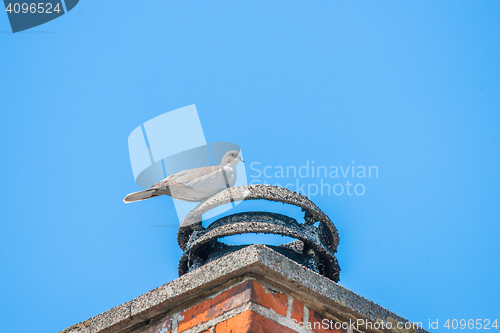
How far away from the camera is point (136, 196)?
3.46 metres

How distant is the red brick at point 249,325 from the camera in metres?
1.29

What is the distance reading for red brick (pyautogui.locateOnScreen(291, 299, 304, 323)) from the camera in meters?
1.42

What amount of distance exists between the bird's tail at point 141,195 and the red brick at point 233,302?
75.9 inches

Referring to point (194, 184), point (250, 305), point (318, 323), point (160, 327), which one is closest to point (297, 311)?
point (318, 323)

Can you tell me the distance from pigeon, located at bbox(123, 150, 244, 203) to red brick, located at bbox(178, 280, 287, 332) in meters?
1.66

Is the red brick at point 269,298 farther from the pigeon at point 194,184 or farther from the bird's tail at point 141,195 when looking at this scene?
the bird's tail at point 141,195

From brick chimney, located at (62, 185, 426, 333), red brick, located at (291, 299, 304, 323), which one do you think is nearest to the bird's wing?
brick chimney, located at (62, 185, 426, 333)

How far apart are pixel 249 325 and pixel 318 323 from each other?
0.29 metres

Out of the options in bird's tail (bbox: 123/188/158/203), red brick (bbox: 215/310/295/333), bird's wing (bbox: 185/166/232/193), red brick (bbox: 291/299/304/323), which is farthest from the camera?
bird's tail (bbox: 123/188/158/203)

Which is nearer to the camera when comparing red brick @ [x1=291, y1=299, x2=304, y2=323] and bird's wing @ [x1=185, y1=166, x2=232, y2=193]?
red brick @ [x1=291, y1=299, x2=304, y2=323]

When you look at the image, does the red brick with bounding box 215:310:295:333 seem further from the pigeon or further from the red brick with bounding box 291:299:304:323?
the pigeon

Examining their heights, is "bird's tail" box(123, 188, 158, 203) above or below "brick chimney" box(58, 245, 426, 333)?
above

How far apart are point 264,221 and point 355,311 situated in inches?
20.3

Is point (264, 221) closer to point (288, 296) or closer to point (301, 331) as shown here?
point (288, 296)
